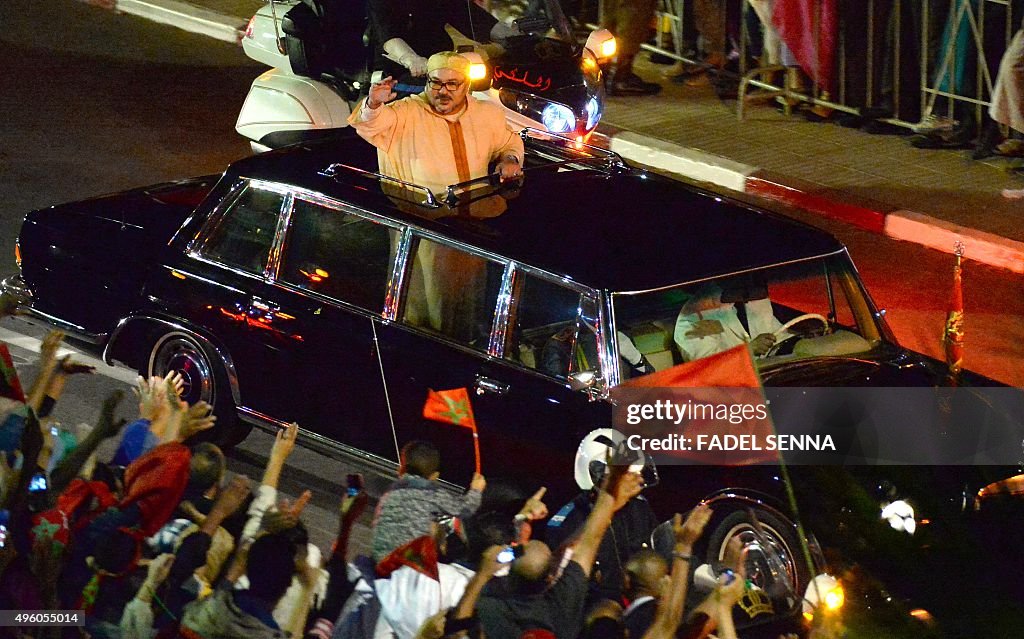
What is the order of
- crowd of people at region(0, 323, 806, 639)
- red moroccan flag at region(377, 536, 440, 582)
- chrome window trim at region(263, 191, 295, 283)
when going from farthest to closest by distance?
chrome window trim at region(263, 191, 295, 283), red moroccan flag at region(377, 536, 440, 582), crowd of people at region(0, 323, 806, 639)

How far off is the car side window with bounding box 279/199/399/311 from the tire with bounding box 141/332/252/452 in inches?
24.9

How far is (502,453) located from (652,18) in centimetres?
935

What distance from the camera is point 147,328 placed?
7.96 meters

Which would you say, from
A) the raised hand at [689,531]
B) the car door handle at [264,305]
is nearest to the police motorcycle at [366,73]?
the car door handle at [264,305]

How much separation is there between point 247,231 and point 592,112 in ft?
15.4

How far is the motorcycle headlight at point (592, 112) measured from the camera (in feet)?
39.0

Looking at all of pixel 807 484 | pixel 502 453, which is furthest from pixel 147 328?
pixel 807 484

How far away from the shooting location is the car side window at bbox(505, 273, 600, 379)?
21.9ft

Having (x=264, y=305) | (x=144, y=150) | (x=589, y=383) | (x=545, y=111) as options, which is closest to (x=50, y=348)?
(x=264, y=305)

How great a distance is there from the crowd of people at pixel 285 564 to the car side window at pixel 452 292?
1427mm

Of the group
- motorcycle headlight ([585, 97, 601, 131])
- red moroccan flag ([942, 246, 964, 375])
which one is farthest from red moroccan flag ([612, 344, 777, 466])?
motorcycle headlight ([585, 97, 601, 131])

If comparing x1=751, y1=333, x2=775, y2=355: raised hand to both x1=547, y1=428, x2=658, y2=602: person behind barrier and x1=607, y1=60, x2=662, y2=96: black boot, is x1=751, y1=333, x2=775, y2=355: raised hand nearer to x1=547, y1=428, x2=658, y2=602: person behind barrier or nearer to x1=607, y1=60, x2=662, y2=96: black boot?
x1=547, y1=428, x2=658, y2=602: person behind barrier

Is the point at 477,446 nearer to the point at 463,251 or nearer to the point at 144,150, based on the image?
the point at 463,251

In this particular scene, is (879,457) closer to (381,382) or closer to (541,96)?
(381,382)
